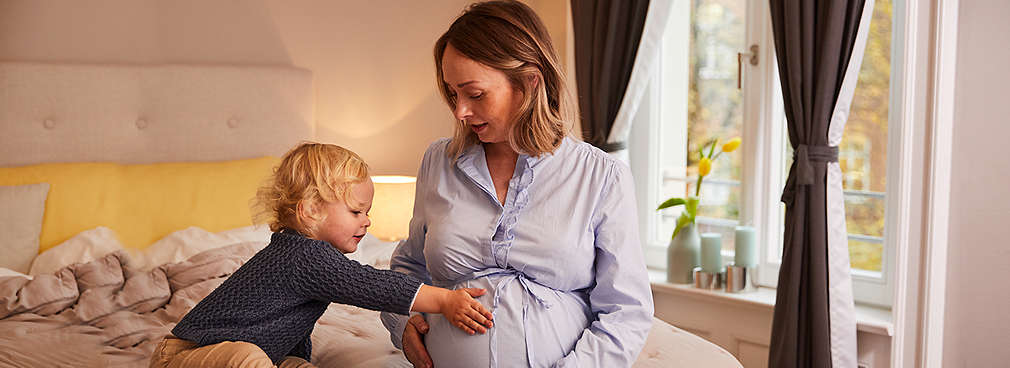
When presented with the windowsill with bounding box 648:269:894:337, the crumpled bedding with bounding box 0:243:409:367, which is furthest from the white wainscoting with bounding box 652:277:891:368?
the crumpled bedding with bounding box 0:243:409:367

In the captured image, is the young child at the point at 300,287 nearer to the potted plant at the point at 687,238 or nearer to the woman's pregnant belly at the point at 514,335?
the woman's pregnant belly at the point at 514,335

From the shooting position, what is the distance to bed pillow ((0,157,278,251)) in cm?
265

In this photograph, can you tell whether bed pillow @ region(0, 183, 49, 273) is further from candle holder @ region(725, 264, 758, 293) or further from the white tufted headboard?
candle holder @ region(725, 264, 758, 293)

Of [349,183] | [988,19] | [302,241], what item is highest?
[988,19]

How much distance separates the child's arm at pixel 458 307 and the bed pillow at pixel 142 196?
176 centimetres

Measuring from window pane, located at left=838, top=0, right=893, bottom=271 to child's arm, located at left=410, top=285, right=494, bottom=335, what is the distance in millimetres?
1794

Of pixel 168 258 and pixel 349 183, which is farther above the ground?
pixel 349 183

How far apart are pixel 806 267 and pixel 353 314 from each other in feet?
4.69

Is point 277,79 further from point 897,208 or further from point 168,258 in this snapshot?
point 897,208

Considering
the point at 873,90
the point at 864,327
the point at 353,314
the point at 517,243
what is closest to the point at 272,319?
the point at 517,243

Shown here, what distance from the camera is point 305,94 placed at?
10.6 ft

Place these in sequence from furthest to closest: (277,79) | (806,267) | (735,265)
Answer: (277,79) → (735,265) → (806,267)

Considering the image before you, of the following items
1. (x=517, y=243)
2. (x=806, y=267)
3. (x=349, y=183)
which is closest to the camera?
(x=517, y=243)

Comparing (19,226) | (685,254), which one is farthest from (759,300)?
(19,226)
